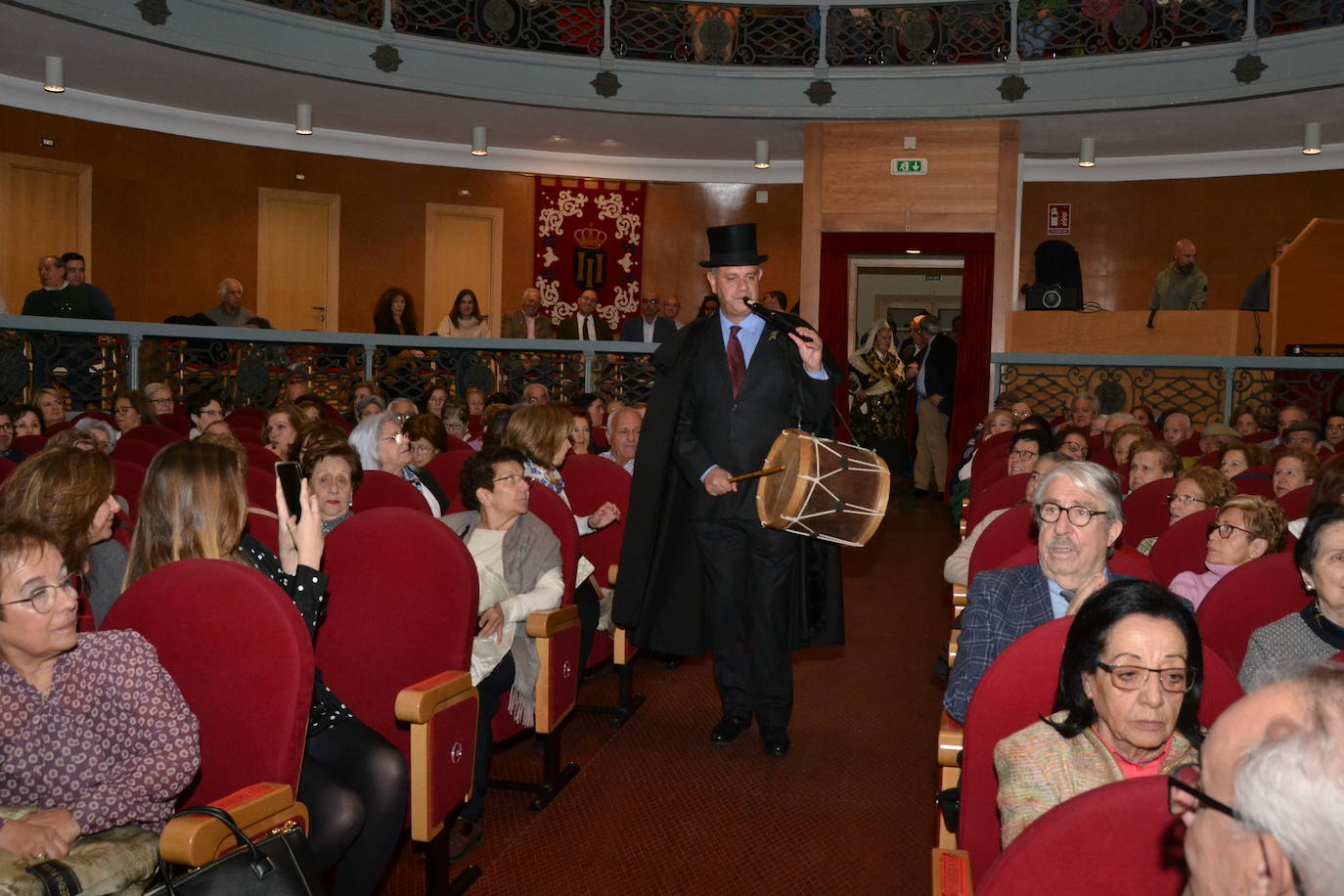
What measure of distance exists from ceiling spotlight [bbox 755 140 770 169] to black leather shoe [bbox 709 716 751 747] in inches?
359

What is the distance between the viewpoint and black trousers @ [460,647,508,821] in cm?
326

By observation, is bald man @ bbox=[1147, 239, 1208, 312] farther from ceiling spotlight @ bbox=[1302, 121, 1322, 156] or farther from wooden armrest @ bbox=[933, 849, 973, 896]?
wooden armrest @ bbox=[933, 849, 973, 896]

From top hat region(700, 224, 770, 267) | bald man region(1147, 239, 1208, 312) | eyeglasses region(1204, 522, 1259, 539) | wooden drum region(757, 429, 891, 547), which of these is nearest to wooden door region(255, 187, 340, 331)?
bald man region(1147, 239, 1208, 312)

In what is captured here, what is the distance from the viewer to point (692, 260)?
14508 millimetres

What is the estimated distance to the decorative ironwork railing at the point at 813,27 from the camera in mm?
10461

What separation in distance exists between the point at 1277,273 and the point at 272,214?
10150mm

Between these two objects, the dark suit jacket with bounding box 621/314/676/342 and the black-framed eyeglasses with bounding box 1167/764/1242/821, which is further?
the dark suit jacket with bounding box 621/314/676/342

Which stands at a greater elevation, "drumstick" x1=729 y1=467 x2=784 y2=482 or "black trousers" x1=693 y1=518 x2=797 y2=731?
"drumstick" x1=729 y1=467 x2=784 y2=482

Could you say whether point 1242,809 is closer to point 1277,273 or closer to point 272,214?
point 1277,273

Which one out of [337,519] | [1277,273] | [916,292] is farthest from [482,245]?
[337,519]

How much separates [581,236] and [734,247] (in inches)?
417

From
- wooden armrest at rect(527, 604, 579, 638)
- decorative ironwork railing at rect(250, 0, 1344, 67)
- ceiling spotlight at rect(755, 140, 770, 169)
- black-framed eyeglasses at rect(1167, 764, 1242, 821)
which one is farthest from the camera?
ceiling spotlight at rect(755, 140, 770, 169)

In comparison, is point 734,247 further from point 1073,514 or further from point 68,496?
point 68,496

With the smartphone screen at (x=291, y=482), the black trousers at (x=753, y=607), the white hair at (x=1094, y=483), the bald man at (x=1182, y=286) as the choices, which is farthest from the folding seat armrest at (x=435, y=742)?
the bald man at (x=1182, y=286)
